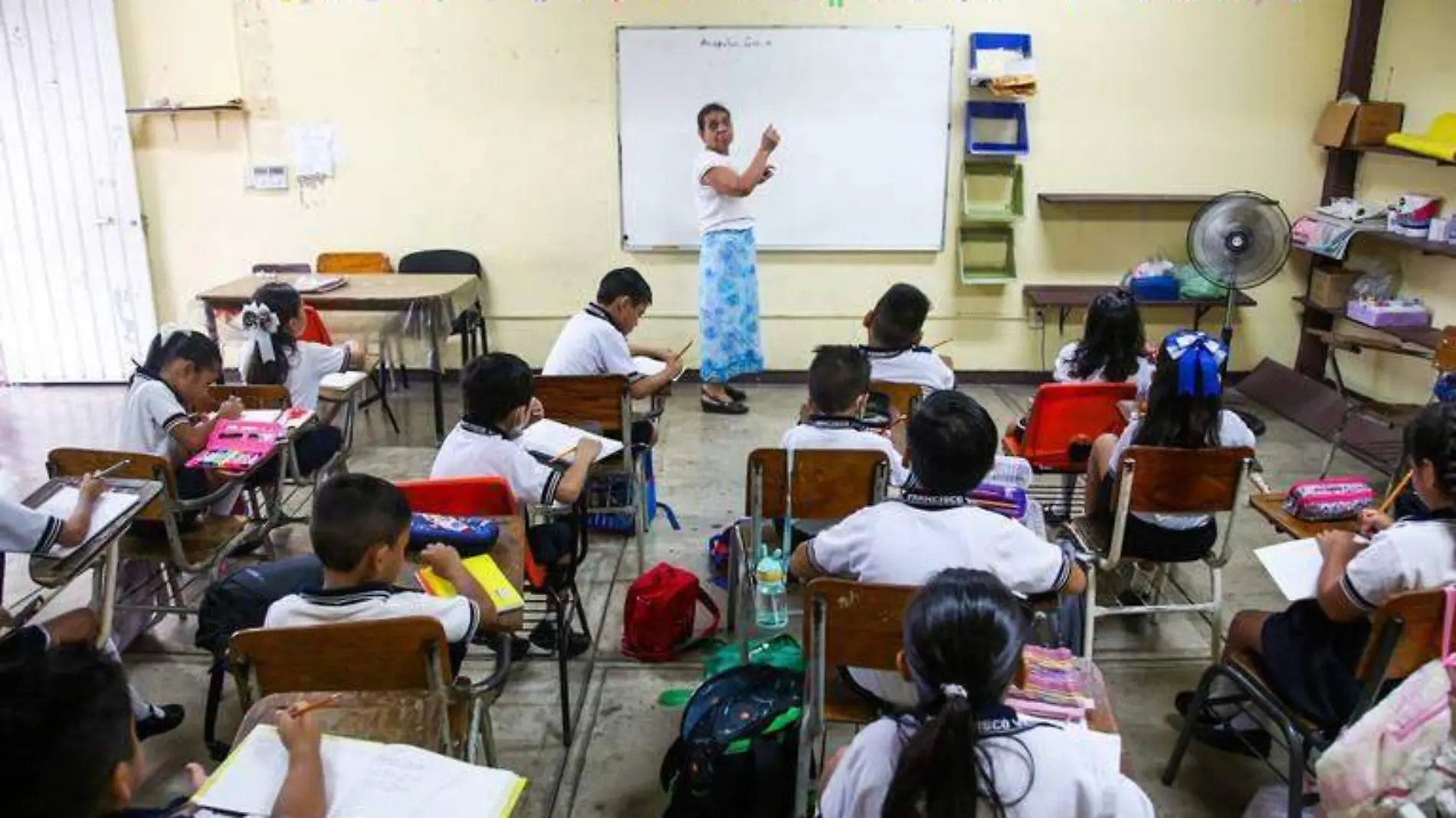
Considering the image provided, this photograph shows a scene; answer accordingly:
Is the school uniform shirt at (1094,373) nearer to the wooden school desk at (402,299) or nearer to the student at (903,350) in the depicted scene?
the student at (903,350)

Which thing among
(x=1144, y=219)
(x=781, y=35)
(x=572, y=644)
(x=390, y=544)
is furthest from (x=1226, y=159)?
(x=390, y=544)

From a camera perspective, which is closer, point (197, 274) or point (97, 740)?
point (97, 740)

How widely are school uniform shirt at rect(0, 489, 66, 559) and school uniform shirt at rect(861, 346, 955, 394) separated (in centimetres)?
A: 239

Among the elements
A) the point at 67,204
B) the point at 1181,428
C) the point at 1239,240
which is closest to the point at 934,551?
the point at 1181,428

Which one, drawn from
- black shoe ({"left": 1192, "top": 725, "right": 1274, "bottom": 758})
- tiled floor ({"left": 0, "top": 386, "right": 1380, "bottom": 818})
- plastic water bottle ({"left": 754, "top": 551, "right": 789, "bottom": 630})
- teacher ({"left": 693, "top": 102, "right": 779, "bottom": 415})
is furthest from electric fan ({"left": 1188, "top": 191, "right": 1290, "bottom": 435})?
plastic water bottle ({"left": 754, "top": 551, "right": 789, "bottom": 630})

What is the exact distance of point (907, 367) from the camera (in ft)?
11.8

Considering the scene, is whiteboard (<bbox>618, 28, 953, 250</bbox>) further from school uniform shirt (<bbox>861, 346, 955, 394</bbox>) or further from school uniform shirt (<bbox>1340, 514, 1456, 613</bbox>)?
school uniform shirt (<bbox>1340, 514, 1456, 613</bbox>)

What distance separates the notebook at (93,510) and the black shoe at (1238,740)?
269cm

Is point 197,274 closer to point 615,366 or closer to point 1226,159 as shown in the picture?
point 615,366

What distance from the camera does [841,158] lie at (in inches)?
231

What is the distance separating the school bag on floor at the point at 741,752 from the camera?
2195 mm

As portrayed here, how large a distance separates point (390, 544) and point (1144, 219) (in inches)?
207

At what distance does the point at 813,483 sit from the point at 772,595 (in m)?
0.33

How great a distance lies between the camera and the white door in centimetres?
559
